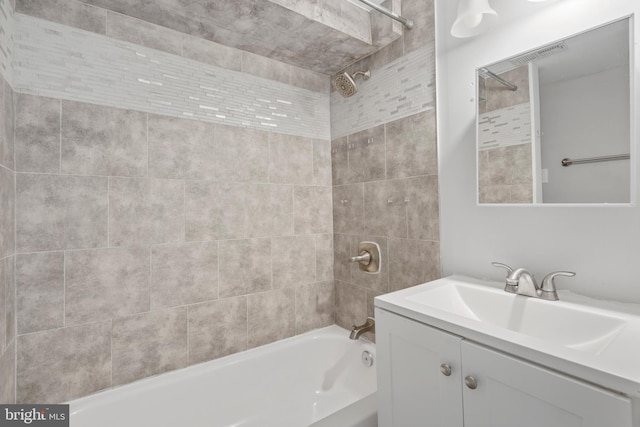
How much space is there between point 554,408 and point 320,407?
1.42 m

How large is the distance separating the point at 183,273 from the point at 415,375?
48.6 inches

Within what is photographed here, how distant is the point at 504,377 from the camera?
74cm

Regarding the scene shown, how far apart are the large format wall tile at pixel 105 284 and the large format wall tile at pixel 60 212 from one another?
7cm

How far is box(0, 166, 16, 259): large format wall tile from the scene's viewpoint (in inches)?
41.6

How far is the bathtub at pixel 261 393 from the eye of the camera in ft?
4.33

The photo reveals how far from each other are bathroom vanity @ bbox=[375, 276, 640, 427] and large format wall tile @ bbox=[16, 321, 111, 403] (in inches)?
50.7

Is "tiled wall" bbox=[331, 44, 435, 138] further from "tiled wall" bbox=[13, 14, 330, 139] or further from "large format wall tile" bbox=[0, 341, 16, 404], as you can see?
"large format wall tile" bbox=[0, 341, 16, 404]

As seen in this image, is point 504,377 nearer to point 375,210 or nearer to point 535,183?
point 535,183

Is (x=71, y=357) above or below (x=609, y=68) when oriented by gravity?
below

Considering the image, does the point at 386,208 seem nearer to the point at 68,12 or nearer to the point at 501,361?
the point at 501,361

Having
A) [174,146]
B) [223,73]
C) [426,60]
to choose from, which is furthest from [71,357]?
[426,60]

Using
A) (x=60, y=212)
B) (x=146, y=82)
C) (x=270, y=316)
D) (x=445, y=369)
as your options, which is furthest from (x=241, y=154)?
(x=445, y=369)

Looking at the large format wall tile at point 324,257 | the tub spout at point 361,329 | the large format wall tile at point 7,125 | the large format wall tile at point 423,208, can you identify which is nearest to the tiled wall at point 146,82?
the large format wall tile at point 7,125

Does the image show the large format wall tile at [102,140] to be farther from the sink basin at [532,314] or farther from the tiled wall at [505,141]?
the tiled wall at [505,141]
